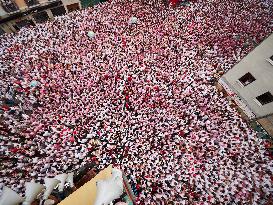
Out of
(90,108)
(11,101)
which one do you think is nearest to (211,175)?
(90,108)

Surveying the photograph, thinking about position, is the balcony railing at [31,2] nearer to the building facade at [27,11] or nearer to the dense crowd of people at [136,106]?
the building facade at [27,11]

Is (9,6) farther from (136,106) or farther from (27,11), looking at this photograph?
(136,106)

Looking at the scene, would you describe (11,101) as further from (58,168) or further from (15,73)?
(58,168)

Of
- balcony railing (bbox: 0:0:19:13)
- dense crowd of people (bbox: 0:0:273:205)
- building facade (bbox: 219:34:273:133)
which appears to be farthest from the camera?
balcony railing (bbox: 0:0:19:13)

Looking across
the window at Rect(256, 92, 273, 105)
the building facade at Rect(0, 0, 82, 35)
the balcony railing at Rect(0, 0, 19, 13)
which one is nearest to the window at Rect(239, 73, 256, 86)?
the window at Rect(256, 92, 273, 105)

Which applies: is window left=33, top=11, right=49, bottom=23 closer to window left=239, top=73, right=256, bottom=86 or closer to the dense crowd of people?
the dense crowd of people

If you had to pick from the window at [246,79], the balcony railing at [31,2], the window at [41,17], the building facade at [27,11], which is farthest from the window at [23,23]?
the window at [246,79]

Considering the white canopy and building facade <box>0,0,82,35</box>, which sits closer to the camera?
the white canopy
